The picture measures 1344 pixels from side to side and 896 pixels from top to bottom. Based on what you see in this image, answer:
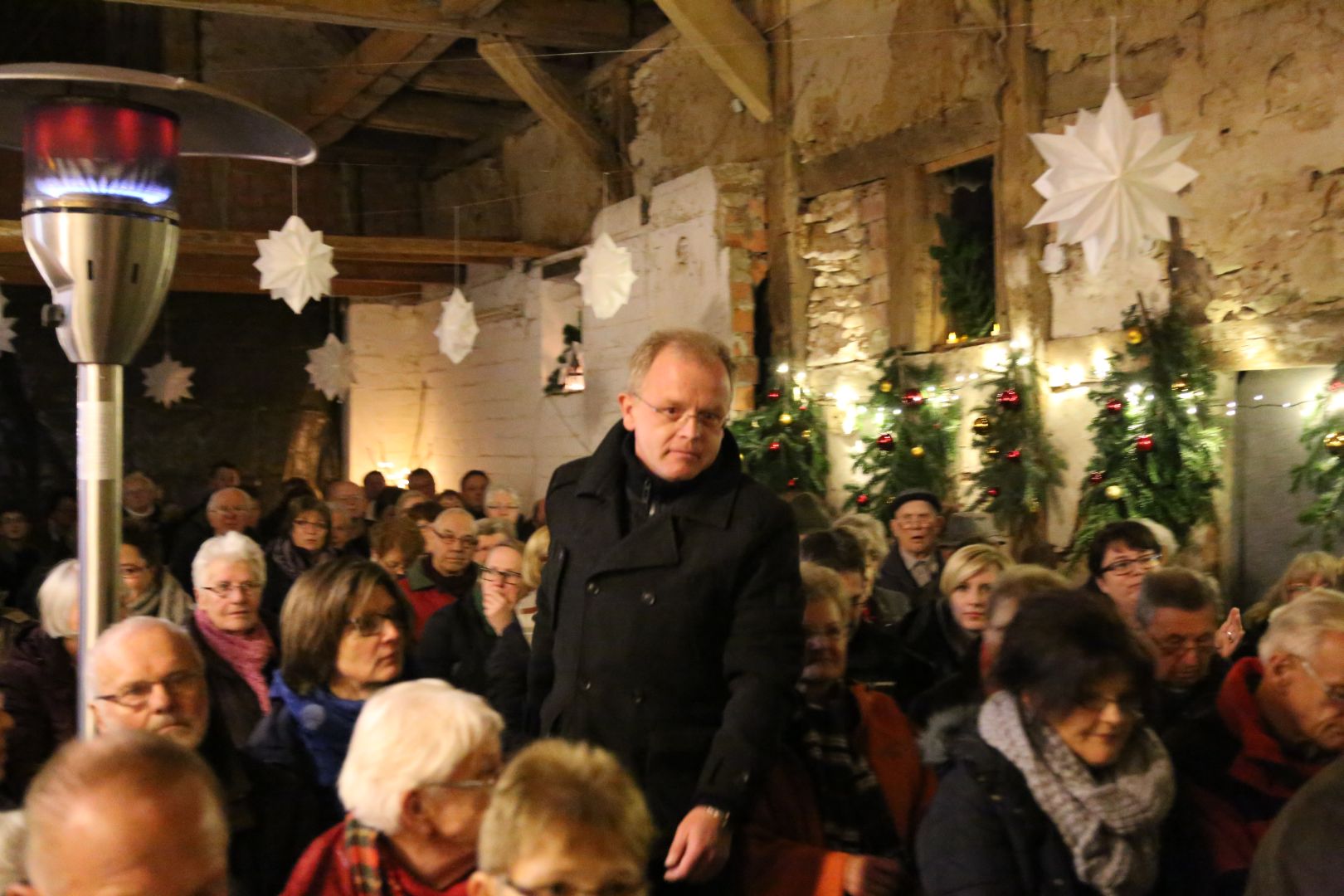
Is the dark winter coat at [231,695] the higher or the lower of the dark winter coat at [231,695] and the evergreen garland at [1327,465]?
the lower

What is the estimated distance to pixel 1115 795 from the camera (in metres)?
2.03

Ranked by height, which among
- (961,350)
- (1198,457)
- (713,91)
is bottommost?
(1198,457)

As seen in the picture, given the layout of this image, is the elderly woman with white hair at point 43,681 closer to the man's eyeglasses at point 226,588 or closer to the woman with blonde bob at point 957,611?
the man's eyeglasses at point 226,588

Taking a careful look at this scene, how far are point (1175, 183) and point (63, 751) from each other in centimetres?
447

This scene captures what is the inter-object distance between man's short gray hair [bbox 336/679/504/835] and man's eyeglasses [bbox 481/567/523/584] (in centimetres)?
Result: 180

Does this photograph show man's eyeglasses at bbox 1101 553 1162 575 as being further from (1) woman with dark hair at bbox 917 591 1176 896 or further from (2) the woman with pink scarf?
(2) the woman with pink scarf

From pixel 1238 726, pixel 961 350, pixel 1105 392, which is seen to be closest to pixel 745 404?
pixel 961 350

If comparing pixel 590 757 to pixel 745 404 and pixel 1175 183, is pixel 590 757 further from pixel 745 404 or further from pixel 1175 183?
pixel 745 404

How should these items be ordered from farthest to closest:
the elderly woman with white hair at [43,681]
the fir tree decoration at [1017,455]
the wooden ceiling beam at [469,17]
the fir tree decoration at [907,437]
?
1. the wooden ceiling beam at [469,17]
2. the fir tree decoration at [907,437]
3. the fir tree decoration at [1017,455]
4. the elderly woman with white hair at [43,681]

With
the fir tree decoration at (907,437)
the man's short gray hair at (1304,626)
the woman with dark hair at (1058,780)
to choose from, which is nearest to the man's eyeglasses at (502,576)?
the woman with dark hair at (1058,780)

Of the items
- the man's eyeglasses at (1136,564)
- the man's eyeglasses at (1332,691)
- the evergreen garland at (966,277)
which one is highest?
the evergreen garland at (966,277)

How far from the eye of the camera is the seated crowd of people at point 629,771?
1580 mm

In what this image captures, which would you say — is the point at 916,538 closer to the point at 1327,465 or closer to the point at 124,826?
the point at 1327,465

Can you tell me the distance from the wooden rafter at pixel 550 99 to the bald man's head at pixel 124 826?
796 cm
